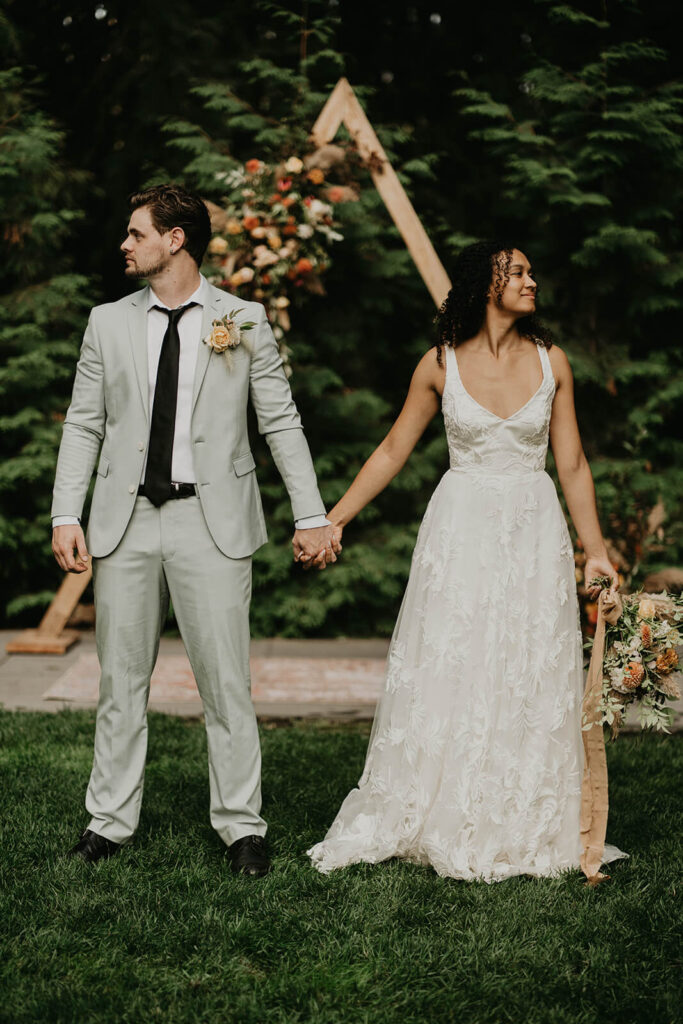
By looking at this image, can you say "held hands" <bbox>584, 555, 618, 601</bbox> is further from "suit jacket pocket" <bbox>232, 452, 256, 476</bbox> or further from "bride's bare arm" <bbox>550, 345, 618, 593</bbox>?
"suit jacket pocket" <bbox>232, 452, 256, 476</bbox>

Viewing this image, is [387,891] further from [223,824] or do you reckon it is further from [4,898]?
[4,898]

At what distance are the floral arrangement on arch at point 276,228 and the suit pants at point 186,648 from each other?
9.98 ft

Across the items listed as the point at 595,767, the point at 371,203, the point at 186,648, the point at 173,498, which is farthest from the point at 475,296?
the point at 371,203

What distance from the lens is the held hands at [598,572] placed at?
11.9ft

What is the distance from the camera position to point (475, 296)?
12.1ft

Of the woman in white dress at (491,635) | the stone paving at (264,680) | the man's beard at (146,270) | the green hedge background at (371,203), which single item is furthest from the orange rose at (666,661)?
the green hedge background at (371,203)

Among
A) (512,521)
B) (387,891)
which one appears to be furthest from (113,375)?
(387,891)

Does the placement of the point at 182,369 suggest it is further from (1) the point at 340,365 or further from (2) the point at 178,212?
(1) the point at 340,365

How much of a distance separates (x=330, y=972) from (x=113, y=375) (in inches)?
77.7

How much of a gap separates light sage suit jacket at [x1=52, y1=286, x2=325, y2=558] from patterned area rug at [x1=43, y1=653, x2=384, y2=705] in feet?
7.98

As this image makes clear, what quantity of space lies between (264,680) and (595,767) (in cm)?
297

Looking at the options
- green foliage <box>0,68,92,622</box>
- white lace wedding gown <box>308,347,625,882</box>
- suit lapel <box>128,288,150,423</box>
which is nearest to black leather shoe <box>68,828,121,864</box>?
white lace wedding gown <box>308,347,625,882</box>

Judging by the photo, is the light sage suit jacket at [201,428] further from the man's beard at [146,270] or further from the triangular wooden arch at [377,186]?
the triangular wooden arch at [377,186]

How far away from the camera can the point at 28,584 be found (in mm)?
7945
